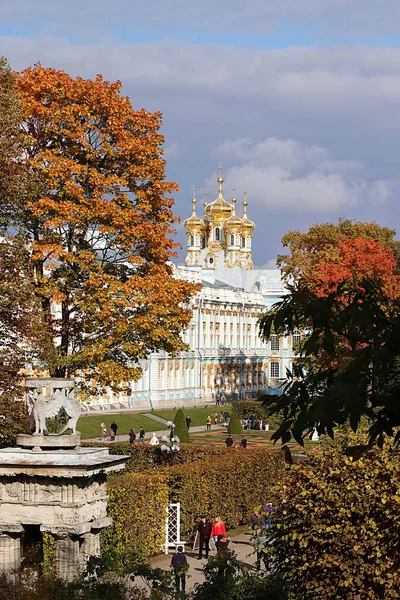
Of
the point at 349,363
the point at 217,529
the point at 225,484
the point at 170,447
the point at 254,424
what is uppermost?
the point at 349,363

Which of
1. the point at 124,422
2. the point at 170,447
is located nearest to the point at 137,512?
the point at 170,447

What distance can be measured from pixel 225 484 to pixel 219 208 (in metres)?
96.7

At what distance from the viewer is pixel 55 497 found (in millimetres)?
17828

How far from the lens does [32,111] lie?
25.2 metres

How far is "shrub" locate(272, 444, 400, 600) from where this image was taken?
13.6 meters

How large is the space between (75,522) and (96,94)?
11.9 meters

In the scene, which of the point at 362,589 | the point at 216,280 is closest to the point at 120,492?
the point at 362,589

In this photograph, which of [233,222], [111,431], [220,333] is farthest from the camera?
[233,222]

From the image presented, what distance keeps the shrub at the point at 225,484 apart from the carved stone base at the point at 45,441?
618 cm

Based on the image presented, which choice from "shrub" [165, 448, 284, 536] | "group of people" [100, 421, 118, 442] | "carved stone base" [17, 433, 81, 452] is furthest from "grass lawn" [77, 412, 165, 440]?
"carved stone base" [17, 433, 81, 452]

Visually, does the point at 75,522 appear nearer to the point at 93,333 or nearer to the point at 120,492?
the point at 120,492

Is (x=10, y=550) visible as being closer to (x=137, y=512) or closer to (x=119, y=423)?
(x=137, y=512)

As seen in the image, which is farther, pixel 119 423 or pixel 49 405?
pixel 119 423

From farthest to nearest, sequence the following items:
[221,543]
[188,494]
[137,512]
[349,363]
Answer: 1. [188,494]
2. [137,512]
3. [221,543]
4. [349,363]
